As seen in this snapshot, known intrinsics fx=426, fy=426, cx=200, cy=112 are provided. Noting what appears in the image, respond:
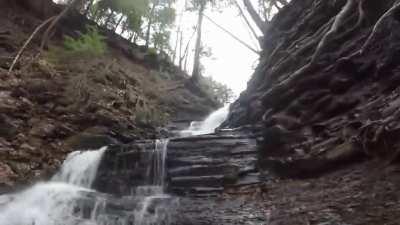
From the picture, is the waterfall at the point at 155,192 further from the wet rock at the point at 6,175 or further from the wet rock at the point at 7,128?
the wet rock at the point at 7,128

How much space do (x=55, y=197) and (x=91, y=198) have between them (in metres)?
1.10

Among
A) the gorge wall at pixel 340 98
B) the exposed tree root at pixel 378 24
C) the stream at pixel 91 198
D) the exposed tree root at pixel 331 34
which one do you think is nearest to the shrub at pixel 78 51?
the stream at pixel 91 198

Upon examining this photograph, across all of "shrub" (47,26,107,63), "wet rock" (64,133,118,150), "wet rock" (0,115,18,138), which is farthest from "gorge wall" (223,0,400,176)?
"shrub" (47,26,107,63)

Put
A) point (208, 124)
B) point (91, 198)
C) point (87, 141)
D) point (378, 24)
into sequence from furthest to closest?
point (208, 124), point (87, 141), point (91, 198), point (378, 24)

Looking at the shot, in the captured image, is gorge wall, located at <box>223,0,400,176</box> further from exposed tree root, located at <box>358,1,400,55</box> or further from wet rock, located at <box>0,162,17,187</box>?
wet rock, located at <box>0,162,17,187</box>

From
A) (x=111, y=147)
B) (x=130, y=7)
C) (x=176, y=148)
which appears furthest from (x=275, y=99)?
(x=130, y=7)

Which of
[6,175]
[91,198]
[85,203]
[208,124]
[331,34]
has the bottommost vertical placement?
[85,203]

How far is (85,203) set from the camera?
884 cm

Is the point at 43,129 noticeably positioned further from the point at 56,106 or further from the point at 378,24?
the point at 378,24

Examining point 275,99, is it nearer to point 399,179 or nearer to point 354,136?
point 354,136

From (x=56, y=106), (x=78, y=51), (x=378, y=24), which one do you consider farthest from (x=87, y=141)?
(x=378, y=24)

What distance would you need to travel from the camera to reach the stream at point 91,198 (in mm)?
8352

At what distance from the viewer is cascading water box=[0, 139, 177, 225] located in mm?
8305

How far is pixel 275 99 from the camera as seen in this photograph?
10.5 meters
